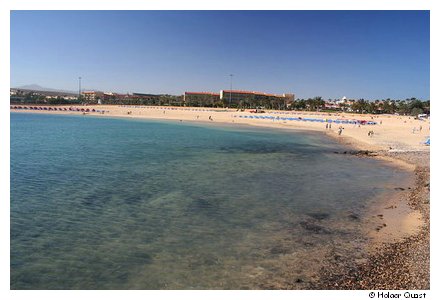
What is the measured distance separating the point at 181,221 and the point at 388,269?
6.29m

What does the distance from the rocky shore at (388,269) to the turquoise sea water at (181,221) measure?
569 millimetres

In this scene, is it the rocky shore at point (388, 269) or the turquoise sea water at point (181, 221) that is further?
the turquoise sea water at point (181, 221)

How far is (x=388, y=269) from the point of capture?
7.94 metres

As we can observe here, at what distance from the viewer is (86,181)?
17266 mm

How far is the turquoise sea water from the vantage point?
8008 mm

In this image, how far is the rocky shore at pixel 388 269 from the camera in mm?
7176

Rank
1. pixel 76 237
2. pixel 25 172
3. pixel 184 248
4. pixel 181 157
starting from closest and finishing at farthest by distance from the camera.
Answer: pixel 184 248
pixel 76 237
pixel 25 172
pixel 181 157

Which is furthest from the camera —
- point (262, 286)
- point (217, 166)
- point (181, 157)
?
point (181, 157)

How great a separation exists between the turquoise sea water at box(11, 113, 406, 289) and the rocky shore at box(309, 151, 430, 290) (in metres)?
0.57

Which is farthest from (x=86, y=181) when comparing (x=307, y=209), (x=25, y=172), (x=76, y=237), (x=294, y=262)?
(x=294, y=262)

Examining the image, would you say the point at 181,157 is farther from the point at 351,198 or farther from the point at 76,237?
the point at 76,237

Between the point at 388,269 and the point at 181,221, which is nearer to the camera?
the point at 388,269
